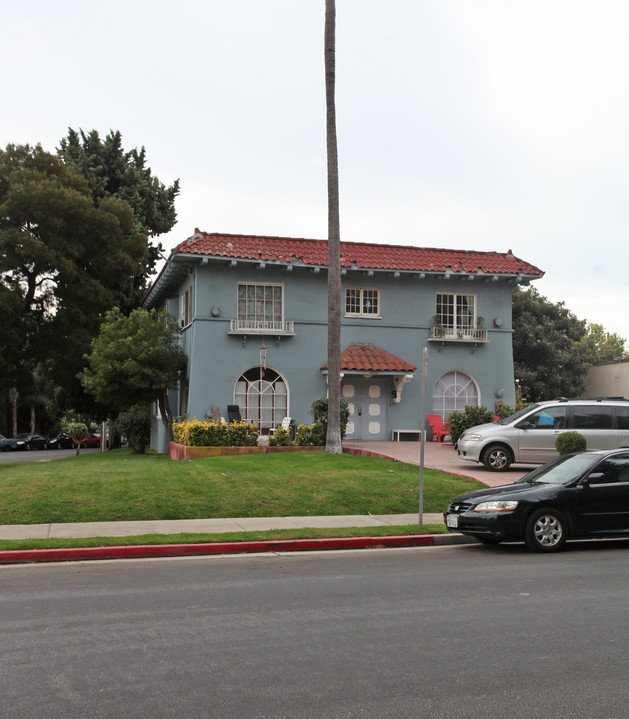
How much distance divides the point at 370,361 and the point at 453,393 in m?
3.88

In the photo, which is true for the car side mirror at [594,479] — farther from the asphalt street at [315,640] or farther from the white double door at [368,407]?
the white double door at [368,407]

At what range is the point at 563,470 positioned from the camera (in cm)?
1143

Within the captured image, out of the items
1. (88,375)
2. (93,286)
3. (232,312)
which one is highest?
(93,286)

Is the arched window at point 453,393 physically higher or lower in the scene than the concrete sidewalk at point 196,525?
higher

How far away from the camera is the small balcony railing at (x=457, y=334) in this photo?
26.9 meters

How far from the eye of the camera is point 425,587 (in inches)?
323

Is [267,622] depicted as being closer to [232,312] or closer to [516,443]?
[516,443]

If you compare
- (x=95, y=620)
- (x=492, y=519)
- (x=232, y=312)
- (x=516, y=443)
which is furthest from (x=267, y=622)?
(x=232, y=312)

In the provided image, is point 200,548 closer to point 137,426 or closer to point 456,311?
point 456,311

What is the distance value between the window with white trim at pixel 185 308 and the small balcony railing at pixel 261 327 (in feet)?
6.87

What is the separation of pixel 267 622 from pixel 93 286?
2785cm

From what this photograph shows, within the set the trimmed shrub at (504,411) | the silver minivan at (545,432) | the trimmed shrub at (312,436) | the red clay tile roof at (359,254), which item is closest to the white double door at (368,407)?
the trimmed shrub at (504,411)

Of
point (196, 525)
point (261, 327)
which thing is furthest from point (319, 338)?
point (196, 525)

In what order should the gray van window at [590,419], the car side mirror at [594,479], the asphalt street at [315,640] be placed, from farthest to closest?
the gray van window at [590,419]
the car side mirror at [594,479]
the asphalt street at [315,640]
